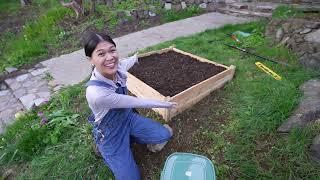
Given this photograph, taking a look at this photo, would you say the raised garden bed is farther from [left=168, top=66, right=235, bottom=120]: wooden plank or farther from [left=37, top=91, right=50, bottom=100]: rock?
[left=37, top=91, right=50, bottom=100]: rock

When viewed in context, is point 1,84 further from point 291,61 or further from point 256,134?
point 291,61

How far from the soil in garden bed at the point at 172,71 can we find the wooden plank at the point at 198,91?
0.41ft

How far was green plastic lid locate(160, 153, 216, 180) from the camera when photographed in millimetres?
1798

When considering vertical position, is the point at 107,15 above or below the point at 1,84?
above

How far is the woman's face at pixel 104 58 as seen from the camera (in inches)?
97.8

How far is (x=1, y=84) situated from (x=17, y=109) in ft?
3.37

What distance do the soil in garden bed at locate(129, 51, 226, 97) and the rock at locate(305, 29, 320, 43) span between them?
1.48 metres

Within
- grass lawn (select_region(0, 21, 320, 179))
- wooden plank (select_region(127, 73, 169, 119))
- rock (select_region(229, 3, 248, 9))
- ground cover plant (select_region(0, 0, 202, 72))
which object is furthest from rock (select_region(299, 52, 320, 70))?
ground cover plant (select_region(0, 0, 202, 72))

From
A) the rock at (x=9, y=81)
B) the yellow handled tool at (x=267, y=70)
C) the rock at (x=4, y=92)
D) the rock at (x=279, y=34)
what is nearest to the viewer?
the yellow handled tool at (x=267, y=70)

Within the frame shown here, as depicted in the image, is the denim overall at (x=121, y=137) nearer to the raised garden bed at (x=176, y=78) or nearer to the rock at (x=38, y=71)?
the raised garden bed at (x=176, y=78)

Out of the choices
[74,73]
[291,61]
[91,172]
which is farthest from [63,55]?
[291,61]

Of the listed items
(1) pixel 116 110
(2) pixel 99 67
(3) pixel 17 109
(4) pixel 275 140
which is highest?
(2) pixel 99 67

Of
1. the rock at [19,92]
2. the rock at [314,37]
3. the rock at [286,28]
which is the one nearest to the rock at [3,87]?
the rock at [19,92]

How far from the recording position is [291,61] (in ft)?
14.8
